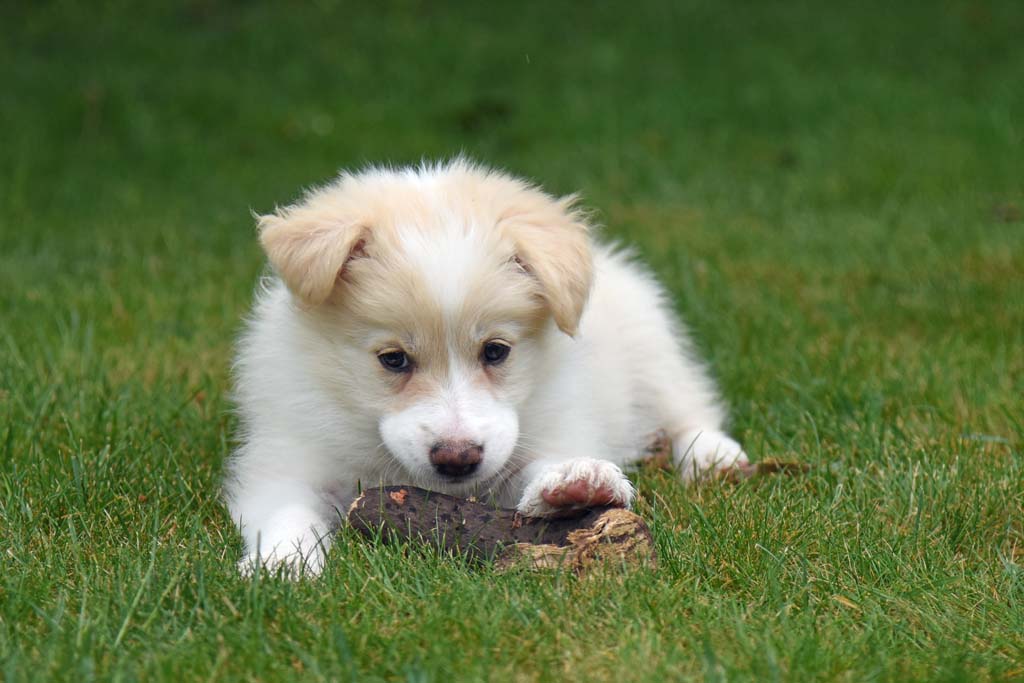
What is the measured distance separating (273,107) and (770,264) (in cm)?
458

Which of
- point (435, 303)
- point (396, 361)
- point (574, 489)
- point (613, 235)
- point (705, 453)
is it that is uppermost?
point (435, 303)

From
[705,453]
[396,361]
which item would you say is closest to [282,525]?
[396,361]

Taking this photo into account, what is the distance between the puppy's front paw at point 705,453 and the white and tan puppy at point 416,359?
0.21ft

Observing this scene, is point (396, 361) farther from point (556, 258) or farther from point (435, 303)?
point (556, 258)

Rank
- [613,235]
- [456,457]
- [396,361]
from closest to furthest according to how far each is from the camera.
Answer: [456,457] < [396,361] < [613,235]

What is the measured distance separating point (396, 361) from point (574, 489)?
57 centimetres

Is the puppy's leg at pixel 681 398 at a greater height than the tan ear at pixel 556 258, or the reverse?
the tan ear at pixel 556 258

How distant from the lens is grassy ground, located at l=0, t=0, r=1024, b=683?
2.61m

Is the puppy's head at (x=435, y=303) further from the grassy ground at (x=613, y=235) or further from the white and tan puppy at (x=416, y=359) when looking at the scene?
the grassy ground at (x=613, y=235)

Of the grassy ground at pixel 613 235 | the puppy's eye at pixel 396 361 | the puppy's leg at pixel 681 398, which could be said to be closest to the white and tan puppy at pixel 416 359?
the puppy's eye at pixel 396 361

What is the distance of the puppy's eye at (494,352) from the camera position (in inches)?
129

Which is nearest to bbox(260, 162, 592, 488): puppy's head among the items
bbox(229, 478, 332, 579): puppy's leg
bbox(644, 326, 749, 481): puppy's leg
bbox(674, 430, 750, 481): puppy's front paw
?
bbox(229, 478, 332, 579): puppy's leg

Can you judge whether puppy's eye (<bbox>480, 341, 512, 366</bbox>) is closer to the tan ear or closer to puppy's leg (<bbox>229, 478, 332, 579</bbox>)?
the tan ear

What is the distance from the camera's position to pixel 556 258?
3309mm
